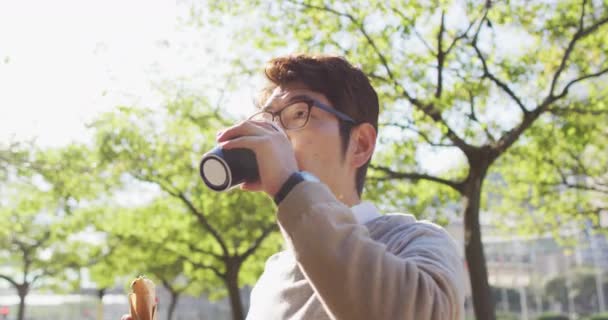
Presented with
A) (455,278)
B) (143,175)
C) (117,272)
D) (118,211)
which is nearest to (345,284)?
(455,278)

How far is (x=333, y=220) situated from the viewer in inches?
43.0

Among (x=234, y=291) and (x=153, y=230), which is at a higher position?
(x=153, y=230)

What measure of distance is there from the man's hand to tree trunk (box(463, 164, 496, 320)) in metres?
9.11

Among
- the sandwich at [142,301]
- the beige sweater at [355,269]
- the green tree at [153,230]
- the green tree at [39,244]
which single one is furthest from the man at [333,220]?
the green tree at [153,230]

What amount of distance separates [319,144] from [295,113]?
9cm

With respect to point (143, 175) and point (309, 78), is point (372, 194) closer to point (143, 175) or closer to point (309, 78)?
point (143, 175)

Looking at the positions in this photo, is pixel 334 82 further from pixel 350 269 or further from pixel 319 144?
pixel 350 269

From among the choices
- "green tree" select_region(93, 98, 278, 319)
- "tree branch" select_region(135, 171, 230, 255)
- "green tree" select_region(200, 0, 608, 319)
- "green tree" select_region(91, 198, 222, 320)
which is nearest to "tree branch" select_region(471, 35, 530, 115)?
"green tree" select_region(200, 0, 608, 319)

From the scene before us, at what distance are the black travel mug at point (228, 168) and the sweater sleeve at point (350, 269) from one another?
0.11 metres

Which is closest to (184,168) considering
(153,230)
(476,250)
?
(153,230)

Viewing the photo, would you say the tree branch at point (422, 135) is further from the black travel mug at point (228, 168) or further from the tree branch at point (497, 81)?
the black travel mug at point (228, 168)

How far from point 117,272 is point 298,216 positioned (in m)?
25.1

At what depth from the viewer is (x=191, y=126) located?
14.7m

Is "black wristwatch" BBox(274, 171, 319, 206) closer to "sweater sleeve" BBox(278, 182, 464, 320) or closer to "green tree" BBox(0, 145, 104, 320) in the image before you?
"sweater sleeve" BBox(278, 182, 464, 320)
